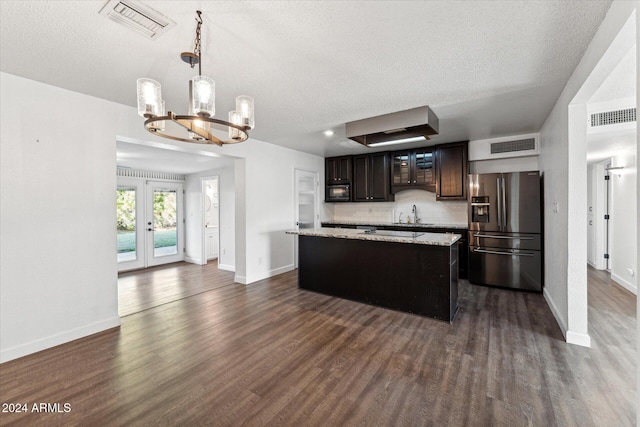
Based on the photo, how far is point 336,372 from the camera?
2189mm

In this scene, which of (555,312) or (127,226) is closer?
(555,312)

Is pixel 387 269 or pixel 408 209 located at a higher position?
pixel 408 209

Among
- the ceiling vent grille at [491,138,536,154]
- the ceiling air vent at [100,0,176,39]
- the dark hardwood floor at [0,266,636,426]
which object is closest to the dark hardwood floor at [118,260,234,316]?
the dark hardwood floor at [0,266,636,426]

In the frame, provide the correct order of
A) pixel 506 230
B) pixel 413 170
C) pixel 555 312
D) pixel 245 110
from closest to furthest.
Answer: pixel 245 110 < pixel 555 312 < pixel 506 230 < pixel 413 170

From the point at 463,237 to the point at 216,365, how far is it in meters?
4.32

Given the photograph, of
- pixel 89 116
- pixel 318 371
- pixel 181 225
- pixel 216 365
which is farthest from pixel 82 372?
pixel 181 225

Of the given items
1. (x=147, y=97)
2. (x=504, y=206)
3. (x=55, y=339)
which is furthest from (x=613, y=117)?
(x=55, y=339)

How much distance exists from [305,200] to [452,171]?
298 cm

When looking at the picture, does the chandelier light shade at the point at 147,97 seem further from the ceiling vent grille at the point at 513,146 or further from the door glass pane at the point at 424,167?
the ceiling vent grille at the point at 513,146

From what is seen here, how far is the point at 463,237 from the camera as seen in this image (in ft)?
16.0

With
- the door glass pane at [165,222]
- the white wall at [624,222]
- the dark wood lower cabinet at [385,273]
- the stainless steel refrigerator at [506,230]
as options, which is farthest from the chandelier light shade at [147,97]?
the white wall at [624,222]

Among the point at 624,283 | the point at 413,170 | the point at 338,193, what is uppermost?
the point at 413,170

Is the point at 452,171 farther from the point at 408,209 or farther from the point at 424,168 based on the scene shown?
the point at 408,209

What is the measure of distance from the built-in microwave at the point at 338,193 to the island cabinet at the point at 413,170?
102 centimetres
